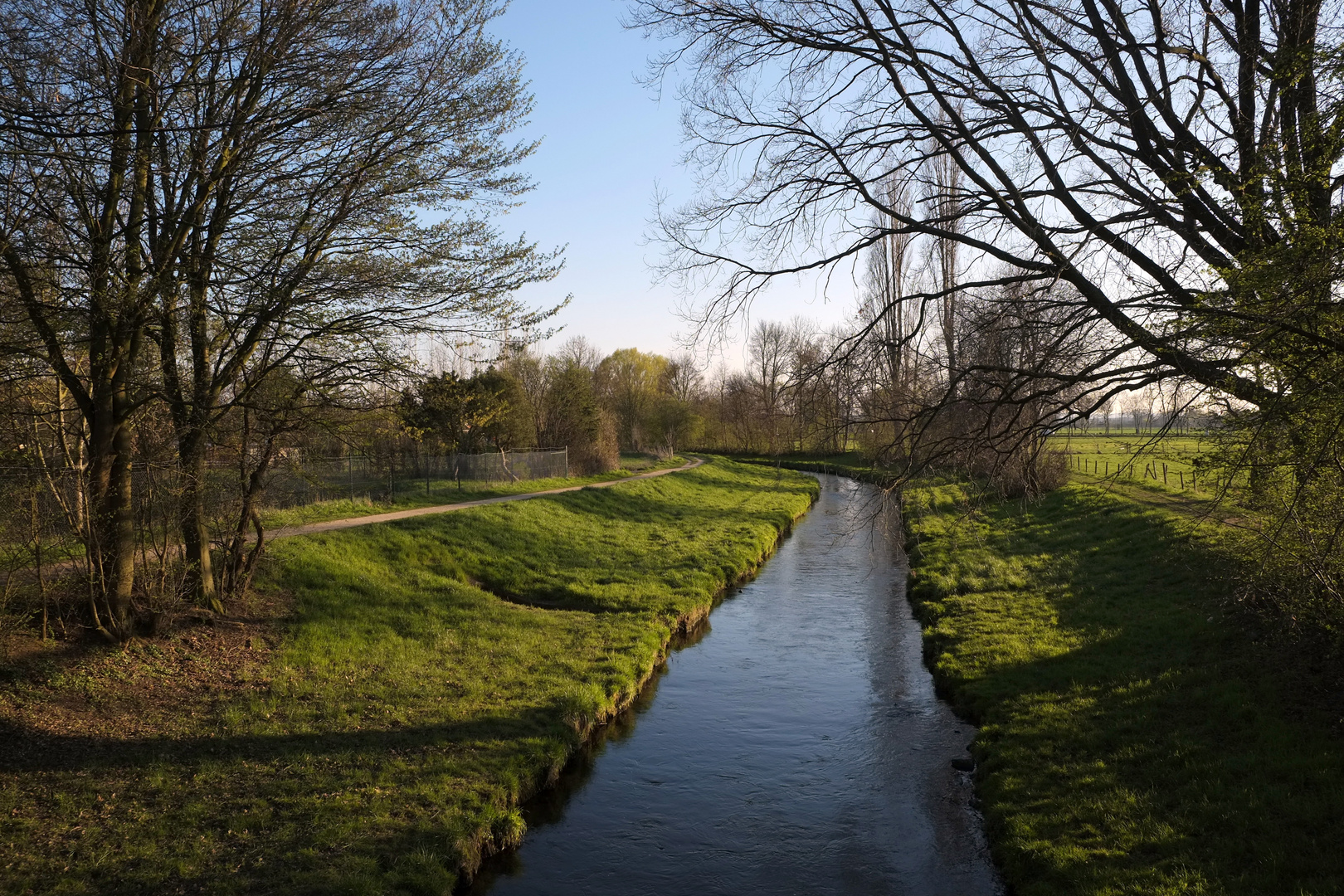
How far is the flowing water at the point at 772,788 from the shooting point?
784 centimetres

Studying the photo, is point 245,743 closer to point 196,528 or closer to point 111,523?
point 111,523

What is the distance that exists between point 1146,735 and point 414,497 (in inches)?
780

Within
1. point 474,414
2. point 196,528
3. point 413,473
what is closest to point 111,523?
point 196,528

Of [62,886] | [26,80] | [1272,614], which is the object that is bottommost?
[62,886]

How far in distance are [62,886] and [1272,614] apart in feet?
40.8

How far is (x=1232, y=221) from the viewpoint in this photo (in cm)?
754

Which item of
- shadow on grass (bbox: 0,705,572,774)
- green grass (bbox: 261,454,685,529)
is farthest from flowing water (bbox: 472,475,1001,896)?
green grass (bbox: 261,454,685,529)

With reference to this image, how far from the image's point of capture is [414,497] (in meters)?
24.3

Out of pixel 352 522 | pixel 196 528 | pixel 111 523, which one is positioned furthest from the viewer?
pixel 352 522

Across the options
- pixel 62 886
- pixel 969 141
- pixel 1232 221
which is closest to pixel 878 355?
pixel 969 141

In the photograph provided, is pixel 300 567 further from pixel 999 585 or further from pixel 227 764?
pixel 999 585

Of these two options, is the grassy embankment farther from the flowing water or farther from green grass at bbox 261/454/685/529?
green grass at bbox 261/454/685/529

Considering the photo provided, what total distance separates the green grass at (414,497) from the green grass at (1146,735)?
12.8m

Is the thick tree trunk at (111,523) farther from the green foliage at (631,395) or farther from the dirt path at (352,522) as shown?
the green foliage at (631,395)
